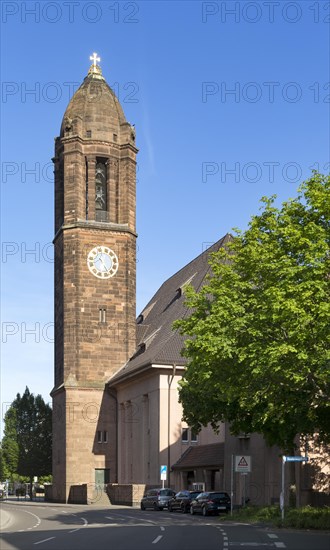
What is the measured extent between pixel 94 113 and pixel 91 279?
13.5 meters

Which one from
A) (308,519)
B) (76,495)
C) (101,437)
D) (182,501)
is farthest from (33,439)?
(308,519)

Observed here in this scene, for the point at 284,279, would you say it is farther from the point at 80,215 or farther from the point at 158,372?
the point at 80,215

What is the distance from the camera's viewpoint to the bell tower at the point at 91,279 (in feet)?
239

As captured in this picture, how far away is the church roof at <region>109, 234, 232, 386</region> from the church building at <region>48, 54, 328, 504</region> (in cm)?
16

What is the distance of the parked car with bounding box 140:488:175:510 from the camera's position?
178 ft

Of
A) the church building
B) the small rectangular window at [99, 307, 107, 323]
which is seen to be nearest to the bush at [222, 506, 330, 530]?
the church building

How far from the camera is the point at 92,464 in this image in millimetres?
72750

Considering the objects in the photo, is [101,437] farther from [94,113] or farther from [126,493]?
[94,113]

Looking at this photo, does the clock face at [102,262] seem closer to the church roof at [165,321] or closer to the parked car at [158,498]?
the church roof at [165,321]

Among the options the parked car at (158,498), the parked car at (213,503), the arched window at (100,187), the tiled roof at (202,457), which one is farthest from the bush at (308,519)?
the arched window at (100,187)

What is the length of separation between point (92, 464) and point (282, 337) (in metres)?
44.0

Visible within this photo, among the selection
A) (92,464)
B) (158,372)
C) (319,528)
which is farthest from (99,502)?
(319,528)

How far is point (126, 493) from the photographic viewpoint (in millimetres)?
64188

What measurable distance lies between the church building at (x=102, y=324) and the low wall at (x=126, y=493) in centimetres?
27
